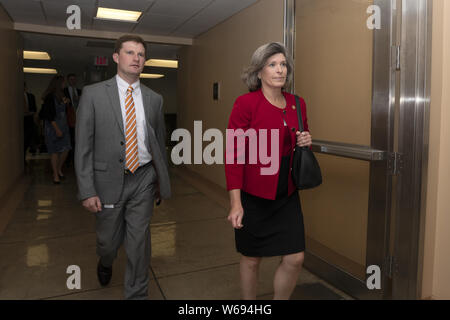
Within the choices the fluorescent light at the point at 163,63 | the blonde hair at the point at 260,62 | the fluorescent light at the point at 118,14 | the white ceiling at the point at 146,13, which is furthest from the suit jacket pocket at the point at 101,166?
the fluorescent light at the point at 163,63

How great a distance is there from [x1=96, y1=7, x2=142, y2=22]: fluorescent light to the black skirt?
14.7 feet

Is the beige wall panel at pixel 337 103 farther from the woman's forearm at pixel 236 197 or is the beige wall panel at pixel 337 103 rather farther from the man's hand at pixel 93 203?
the man's hand at pixel 93 203

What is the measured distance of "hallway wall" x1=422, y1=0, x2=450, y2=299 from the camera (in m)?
2.10

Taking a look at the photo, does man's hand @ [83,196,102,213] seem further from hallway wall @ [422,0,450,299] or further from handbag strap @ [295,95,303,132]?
hallway wall @ [422,0,450,299]

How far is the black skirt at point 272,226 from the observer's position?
194 cm

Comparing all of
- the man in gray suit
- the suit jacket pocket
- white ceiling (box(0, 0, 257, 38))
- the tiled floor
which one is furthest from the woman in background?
the suit jacket pocket

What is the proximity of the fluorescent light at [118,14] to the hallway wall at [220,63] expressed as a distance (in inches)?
48.9

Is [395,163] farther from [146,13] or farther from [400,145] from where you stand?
[146,13]

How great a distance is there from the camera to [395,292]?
2232 millimetres

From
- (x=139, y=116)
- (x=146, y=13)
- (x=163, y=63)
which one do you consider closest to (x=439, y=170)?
(x=139, y=116)

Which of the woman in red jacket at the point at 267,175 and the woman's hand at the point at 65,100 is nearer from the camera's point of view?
the woman in red jacket at the point at 267,175

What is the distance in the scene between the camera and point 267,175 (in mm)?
1889

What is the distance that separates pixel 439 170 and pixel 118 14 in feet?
16.8
